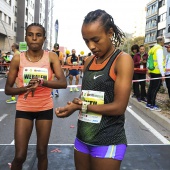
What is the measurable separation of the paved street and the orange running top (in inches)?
45.1

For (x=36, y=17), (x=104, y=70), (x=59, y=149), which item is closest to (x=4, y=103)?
(x=59, y=149)

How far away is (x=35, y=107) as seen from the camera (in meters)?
3.00

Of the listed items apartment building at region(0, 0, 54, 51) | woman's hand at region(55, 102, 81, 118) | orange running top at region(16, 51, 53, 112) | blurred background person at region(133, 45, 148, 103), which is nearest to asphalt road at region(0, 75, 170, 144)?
blurred background person at region(133, 45, 148, 103)

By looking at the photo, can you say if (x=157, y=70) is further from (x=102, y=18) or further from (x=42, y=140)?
(x=102, y=18)

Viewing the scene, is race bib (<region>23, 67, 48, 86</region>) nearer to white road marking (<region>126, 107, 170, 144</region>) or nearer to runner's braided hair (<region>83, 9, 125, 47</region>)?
runner's braided hair (<region>83, 9, 125, 47</region>)

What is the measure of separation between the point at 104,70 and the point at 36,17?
281 feet

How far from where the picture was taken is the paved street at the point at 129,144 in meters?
3.89

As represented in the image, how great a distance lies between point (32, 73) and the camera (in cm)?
308

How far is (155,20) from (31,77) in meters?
82.5

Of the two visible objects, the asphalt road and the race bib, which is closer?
the race bib

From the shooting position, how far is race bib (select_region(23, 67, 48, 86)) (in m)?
3.06

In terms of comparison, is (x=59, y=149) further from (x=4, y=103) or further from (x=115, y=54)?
(x=4, y=103)

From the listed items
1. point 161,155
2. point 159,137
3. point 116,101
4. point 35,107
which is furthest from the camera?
point 159,137

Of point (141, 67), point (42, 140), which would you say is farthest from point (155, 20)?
point (42, 140)
